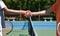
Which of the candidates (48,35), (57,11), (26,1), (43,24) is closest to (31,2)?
(26,1)

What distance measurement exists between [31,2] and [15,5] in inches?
65.3

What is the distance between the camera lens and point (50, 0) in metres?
24.5

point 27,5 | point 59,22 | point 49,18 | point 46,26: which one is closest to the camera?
point 59,22

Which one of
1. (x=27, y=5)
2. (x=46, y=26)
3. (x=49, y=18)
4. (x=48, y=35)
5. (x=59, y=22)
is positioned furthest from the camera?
(x=27, y=5)

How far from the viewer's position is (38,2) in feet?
79.3

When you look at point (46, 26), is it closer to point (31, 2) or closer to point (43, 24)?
point (43, 24)

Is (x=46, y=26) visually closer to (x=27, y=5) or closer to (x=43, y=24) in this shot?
(x=43, y=24)

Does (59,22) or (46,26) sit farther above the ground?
(59,22)

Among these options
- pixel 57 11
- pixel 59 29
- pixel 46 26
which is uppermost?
pixel 57 11

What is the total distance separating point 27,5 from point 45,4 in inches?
76.4

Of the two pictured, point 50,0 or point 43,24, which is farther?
point 50,0

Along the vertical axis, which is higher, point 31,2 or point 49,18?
point 31,2

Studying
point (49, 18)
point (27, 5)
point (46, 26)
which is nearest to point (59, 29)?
point (46, 26)

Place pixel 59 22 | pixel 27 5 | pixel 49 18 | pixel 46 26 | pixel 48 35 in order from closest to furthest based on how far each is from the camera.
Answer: pixel 59 22, pixel 48 35, pixel 46 26, pixel 49 18, pixel 27 5
